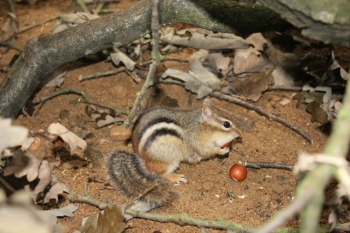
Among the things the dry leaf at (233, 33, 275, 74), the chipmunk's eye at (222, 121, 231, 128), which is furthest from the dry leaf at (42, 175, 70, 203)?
the dry leaf at (233, 33, 275, 74)

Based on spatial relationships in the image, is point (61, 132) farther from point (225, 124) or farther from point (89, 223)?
point (225, 124)

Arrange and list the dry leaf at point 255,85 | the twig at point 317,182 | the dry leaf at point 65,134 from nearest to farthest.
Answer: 1. the twig at point 317,182
2. the dry leaf at point 65,134
3. the dry leaf at point 255,85

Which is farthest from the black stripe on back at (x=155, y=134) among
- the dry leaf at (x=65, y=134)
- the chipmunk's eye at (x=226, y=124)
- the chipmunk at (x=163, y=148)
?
the dry leaf at (x=65, y=134)

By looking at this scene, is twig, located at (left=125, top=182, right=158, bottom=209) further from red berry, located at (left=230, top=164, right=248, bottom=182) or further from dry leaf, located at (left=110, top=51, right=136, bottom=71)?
dry leaf, located at (left=110, top=51, right=136, bottom=71)

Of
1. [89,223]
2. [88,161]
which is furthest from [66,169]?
[89,223]

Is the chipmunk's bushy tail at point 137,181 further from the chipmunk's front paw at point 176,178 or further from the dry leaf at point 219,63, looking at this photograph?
the dry leaf at point 219,63

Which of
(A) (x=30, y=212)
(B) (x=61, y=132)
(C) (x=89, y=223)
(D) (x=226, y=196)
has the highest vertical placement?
(A) (x=30, y=212)
